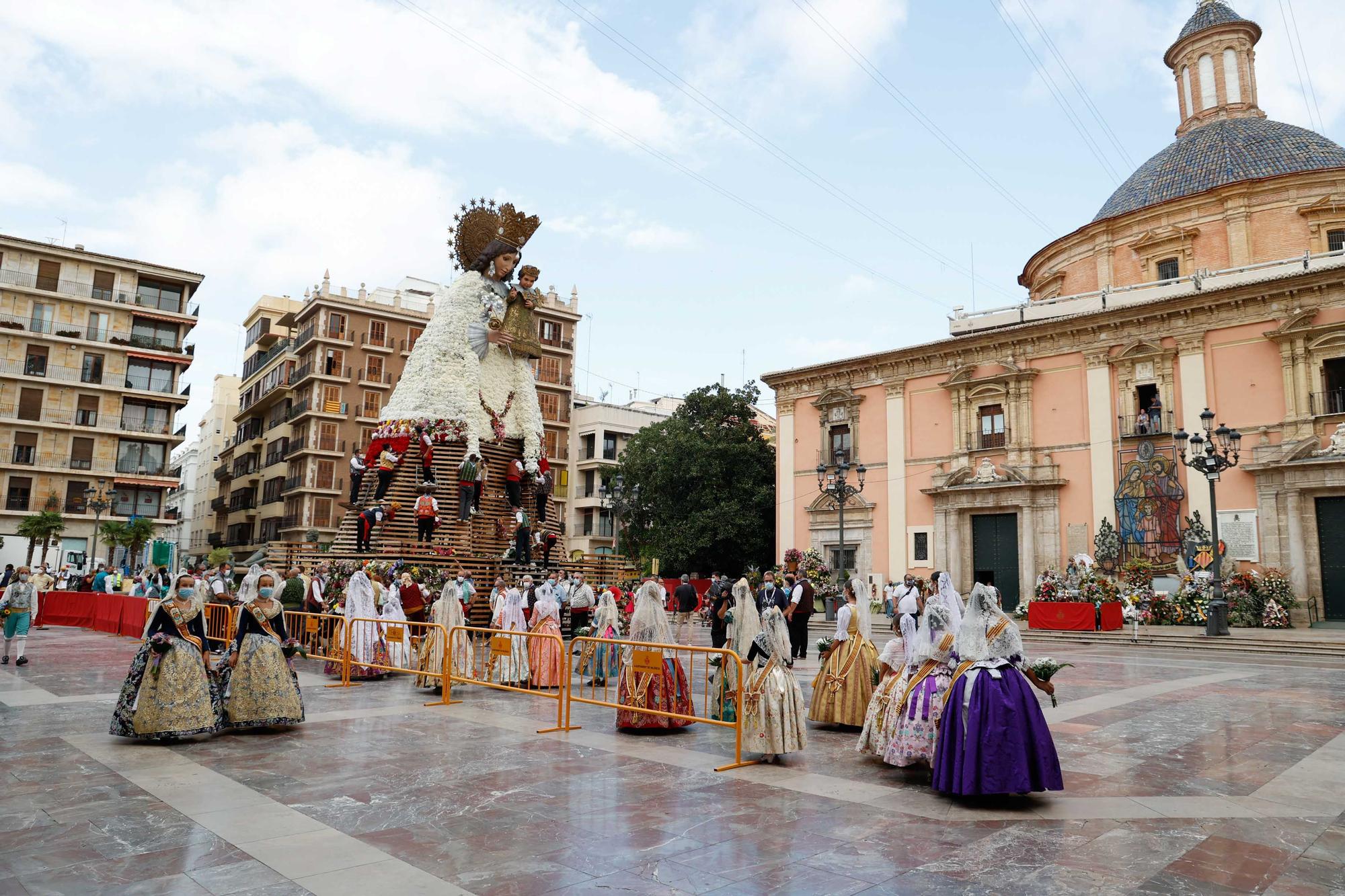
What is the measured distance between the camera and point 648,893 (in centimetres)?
439

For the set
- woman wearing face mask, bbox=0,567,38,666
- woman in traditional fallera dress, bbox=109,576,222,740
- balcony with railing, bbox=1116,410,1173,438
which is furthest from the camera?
balcony with railing, bbox=1116,410,1173,438

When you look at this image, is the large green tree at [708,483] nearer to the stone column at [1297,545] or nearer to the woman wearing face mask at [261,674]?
the stone column at [1297,545]

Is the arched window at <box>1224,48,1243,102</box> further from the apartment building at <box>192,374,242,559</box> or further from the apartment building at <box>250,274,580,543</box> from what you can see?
the apartment building at <box>192,374,242,559</box>

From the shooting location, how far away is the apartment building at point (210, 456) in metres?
64.4

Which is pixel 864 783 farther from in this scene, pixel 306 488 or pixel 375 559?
pixel 306 488

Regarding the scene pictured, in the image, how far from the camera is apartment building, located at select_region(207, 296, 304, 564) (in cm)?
5075

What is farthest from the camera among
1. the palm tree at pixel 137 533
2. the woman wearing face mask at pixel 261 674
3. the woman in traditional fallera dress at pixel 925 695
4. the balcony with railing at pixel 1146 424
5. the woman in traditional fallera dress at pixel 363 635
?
the palm tree at pixel 137 533

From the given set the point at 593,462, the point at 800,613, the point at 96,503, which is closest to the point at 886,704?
the point at 800,613

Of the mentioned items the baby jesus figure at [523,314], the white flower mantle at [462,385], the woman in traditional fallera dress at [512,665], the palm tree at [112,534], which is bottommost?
the woman in traditional fallera dress at [512,665]

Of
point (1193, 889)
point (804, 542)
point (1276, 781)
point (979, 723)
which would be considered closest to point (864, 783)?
point (979, 723)

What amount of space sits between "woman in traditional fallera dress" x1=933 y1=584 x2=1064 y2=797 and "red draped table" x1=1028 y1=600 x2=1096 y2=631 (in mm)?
18468

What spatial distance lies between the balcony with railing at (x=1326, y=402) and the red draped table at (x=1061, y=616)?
8.72 metres

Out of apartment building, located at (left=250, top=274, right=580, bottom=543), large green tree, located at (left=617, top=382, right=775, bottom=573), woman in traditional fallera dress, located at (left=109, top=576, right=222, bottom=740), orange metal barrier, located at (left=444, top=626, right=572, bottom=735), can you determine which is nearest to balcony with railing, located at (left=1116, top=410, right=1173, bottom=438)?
large green tree, located at (left=617, top=382, right=775, bottom=573)

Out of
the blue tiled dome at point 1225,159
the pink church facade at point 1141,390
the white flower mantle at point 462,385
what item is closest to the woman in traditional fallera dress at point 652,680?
the white flower mantle at point 462,385
